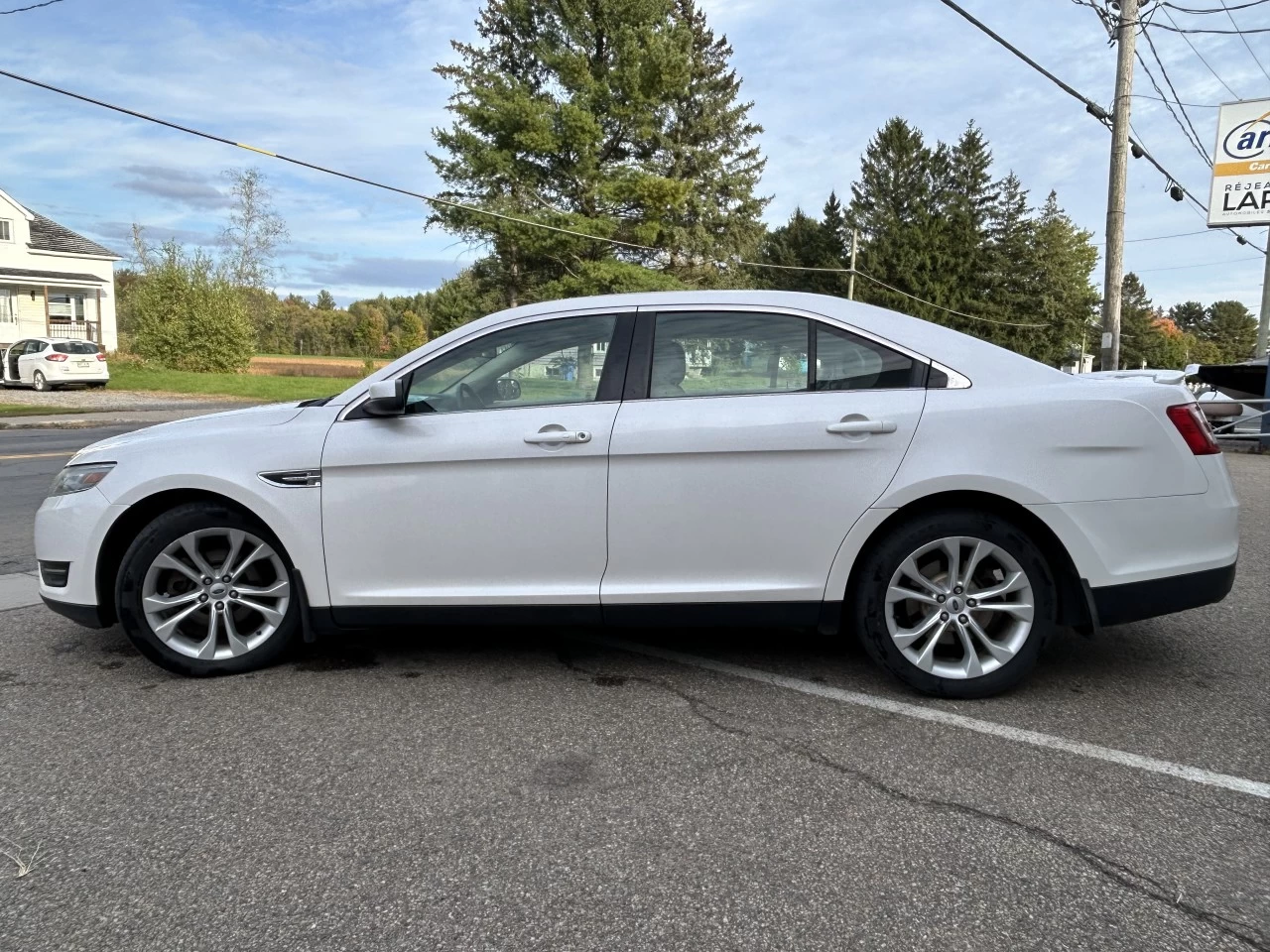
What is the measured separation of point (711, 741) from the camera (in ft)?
10.5

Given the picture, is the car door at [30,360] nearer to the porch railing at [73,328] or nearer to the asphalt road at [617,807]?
the porch railing at [73,328]

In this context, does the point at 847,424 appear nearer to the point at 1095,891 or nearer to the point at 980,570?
the point at 980,570

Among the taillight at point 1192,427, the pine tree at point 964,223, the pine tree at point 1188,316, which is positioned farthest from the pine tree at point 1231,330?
the taillight at point 1192,427

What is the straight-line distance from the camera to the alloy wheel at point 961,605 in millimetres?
3469

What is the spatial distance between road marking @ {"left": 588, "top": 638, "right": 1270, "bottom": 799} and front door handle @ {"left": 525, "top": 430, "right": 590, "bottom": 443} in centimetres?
120

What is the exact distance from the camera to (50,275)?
38594mm

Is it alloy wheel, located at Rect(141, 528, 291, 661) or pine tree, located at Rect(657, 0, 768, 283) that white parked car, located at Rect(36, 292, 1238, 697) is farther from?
pine tree, located at Rect(657, 0, 768, 283)

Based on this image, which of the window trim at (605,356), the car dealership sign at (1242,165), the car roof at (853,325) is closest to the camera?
the car roof at (853,325)

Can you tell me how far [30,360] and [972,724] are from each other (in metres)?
31.7

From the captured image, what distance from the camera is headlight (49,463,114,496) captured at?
3.82 meters

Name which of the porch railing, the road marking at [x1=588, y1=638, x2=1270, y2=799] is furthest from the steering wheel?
the porch railing

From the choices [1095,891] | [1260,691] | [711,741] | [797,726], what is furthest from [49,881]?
[1260,691]

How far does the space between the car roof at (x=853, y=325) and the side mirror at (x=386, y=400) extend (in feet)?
0.28

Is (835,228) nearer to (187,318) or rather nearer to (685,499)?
(187,318)
